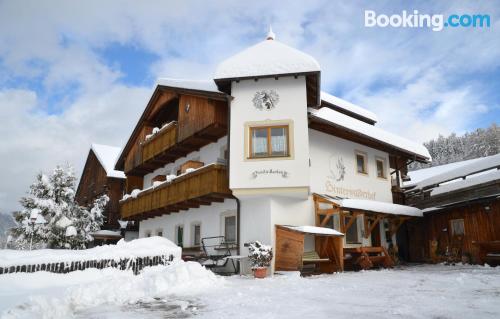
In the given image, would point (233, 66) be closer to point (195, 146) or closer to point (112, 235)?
point (195, 146)

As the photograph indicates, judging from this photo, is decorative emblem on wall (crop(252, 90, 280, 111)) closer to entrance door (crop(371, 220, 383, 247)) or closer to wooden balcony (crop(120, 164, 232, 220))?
wooden balcony (crop(120, 164, 232, 220))

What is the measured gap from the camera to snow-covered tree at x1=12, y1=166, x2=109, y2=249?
25.2 metres

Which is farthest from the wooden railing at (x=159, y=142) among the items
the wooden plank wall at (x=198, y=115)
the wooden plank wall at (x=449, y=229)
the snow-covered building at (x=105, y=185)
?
the wooden plank wall at (x=449, y=229)

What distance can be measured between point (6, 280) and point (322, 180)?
12.4 meters

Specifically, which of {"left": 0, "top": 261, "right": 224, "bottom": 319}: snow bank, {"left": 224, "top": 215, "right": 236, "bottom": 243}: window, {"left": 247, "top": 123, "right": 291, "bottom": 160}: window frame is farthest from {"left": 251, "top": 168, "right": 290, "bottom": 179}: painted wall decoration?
{"left": 0, "top": 261, "right": 224, "bottom": 319}: snow bank

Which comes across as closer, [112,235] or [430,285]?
[430,285]

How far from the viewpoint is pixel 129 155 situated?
86.6 ft

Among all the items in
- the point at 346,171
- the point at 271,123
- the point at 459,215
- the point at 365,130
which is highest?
the point at 365,130

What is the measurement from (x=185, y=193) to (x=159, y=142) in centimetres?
536

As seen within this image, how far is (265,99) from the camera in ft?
51.5

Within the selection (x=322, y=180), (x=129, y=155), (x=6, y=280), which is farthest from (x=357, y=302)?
(x=129, y=155)

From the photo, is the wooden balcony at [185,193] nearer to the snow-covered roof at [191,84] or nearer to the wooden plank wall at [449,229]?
the snow-covered roof at [191,84]

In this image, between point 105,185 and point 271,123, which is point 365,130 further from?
point 105,185

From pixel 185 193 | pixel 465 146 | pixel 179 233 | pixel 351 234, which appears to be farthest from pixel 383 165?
pixel 465 146
